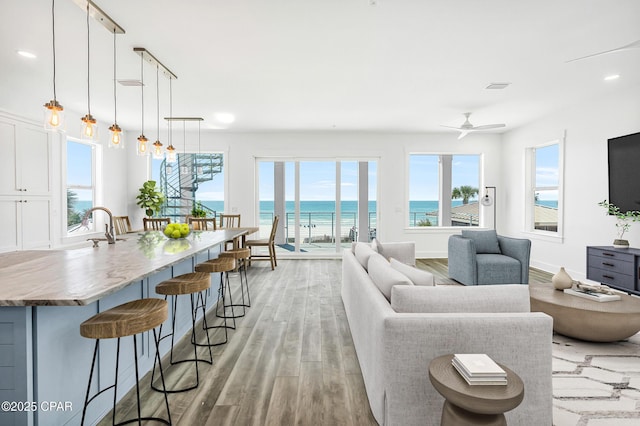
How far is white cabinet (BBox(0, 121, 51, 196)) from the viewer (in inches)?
186

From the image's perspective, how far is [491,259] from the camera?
193 inches

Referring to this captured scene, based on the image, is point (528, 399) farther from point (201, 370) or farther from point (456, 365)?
point (201, 370)

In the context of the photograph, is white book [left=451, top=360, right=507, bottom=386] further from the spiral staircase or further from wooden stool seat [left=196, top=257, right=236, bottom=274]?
the spiral staircase

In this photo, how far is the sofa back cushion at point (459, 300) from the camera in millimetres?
1995

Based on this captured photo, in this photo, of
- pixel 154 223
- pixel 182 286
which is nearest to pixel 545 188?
pixel 182 286

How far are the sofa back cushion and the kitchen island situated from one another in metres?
1.47

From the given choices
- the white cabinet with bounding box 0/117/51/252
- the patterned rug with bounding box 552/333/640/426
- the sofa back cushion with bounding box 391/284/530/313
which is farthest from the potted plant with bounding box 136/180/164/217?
the patterned rug with bounding box 552/333/640/426

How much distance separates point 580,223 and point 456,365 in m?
5.40

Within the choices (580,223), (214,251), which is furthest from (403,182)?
(214,251)

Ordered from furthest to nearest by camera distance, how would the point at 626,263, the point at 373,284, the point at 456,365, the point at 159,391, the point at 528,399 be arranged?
the point at 626,263 → the point at 373,284 → the point at 159,391 → the point at 528,399 → the point at 456,365

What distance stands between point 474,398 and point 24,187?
6.18 metres

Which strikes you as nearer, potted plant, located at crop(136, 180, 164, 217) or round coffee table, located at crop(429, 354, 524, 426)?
round coffee table, located at crop(429, 354, 524, 426)

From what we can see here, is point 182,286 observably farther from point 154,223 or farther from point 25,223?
point 154,223

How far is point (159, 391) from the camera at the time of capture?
2.36 meters
